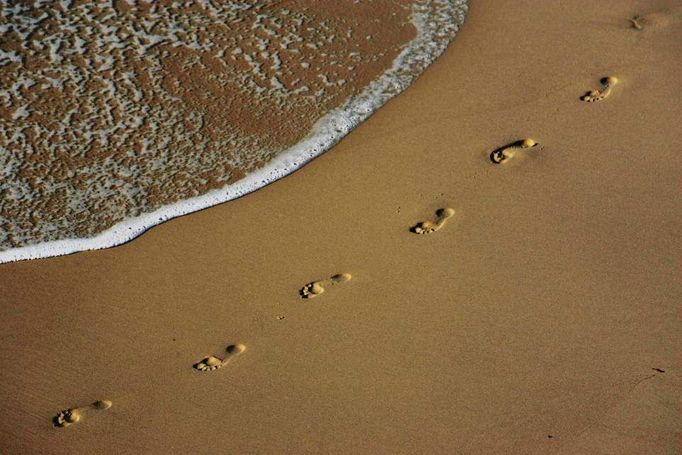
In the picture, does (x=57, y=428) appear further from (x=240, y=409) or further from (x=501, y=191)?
(x=501, y=191)

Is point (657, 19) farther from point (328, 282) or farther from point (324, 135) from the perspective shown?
point (328, 282)

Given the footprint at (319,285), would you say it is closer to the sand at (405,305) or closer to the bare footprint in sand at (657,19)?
the sand at (405,305)

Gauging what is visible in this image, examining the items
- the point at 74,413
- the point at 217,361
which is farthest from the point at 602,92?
the point at 74,413

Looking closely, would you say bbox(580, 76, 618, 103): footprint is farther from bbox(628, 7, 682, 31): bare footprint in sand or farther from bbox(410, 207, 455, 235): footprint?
bbox(410, 207, 455, 235): footprint

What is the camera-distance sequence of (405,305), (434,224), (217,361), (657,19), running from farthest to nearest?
(657,19), (434,224), (405,305), (217,361)

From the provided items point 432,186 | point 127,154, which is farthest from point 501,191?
point 127,154

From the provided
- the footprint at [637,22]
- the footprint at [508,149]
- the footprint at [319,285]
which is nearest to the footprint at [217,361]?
the footprint at [319,285]
